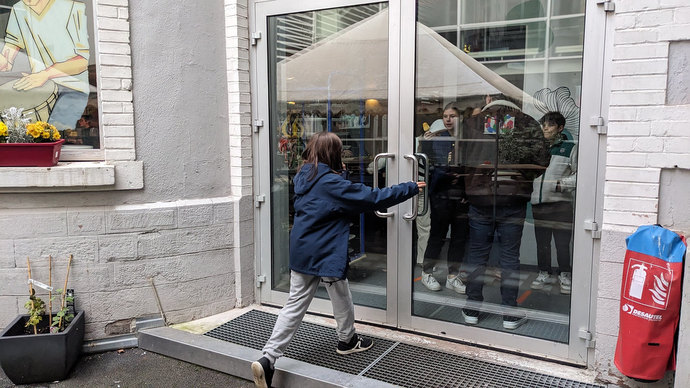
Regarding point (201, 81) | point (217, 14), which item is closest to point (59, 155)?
point (201, 81)

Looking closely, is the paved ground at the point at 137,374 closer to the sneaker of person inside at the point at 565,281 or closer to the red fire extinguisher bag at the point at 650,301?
the sneaker of person inside at the point at 565,281

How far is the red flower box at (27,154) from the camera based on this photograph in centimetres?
386

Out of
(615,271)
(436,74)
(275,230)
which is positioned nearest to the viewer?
(615,271)

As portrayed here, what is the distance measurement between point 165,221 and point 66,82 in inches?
52.8

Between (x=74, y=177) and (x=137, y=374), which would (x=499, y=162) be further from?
(x=74, y=177)

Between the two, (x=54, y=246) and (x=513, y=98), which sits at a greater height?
(x=513, y=98)

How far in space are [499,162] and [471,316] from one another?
120 centimetres

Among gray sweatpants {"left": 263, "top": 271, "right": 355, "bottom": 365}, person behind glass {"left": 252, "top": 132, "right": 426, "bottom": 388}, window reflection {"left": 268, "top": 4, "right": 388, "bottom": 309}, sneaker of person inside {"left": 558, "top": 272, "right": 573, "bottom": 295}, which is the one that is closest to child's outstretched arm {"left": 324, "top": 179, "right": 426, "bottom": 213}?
person behind glass {"left": 252, "top": 132, "right": 426, "bottom": 388}

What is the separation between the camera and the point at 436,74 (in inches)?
155

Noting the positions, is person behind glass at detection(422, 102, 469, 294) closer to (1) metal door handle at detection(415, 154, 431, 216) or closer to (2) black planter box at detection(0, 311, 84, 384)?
(1) metal door handle at detection(415, 154, 431, 216)

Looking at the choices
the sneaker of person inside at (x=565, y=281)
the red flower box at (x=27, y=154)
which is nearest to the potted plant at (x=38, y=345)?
the red flower box at (x=27, y=154)

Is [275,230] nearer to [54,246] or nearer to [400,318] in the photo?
[400,318]

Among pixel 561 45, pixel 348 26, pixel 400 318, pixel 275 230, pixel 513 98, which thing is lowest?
pixel 400 318

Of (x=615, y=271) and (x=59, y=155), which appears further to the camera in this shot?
(x=59, y=155)
